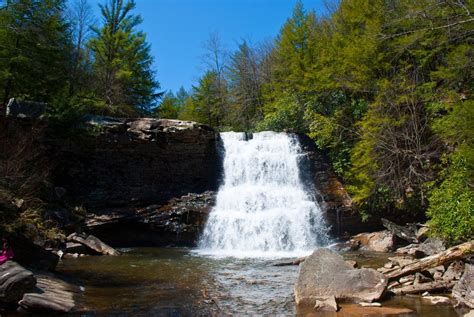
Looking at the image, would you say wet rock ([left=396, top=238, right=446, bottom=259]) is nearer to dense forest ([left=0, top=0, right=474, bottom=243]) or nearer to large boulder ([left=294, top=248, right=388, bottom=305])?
dense forest ([left=0, top=0, right=474, bottom=243])

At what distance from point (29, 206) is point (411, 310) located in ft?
42.1

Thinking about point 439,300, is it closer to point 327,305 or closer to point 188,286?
point 327,305

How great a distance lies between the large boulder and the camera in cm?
753

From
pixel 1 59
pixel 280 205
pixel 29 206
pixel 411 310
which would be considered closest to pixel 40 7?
pixel 1 59

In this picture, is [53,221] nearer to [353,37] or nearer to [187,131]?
[187,131]

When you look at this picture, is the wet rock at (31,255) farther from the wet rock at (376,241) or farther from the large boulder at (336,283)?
the wet rock at (376,241)

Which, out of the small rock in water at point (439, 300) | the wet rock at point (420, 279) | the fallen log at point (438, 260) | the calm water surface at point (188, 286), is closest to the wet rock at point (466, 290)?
the small rock in water at point (439, 300)

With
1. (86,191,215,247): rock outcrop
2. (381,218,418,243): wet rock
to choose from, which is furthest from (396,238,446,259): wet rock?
(86,191,215,247): rock outcrop

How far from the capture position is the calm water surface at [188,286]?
7.26 metres

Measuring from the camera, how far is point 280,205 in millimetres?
18719

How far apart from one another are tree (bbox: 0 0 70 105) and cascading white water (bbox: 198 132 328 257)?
9.94m

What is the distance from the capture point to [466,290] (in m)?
7.17

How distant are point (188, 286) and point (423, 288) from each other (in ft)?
17.0

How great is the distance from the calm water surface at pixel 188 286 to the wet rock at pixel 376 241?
5.44ft
